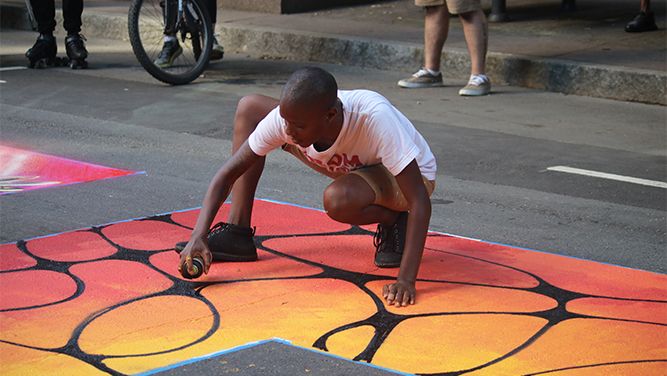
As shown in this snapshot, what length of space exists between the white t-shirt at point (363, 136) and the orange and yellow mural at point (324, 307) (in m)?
0.47

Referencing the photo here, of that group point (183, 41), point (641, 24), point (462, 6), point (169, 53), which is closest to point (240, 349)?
point (462, 6)

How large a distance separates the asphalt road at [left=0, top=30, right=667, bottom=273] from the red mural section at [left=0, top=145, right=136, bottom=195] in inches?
4.4

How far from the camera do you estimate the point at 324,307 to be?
383cm

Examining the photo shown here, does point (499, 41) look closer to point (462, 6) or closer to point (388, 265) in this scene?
point (462, 6)

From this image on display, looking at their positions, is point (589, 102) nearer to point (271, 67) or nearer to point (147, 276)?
point (271, 67)

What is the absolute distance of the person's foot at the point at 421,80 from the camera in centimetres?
844

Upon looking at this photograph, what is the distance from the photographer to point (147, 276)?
4.11m

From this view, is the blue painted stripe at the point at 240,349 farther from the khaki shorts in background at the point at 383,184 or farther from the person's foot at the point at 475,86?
the person's foot at the point at 475,86

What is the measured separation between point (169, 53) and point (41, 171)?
9.78 feet

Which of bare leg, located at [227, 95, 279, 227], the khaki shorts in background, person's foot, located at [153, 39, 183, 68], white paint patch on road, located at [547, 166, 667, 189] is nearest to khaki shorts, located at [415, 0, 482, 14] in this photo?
person's foot, located at [153, 39, 183, 68]

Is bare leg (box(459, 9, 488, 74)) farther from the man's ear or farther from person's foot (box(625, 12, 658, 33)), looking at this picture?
the man's ear

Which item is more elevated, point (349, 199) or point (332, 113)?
point (332, 113)

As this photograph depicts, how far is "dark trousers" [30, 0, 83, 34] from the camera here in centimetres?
891

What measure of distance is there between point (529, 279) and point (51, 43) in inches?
225
